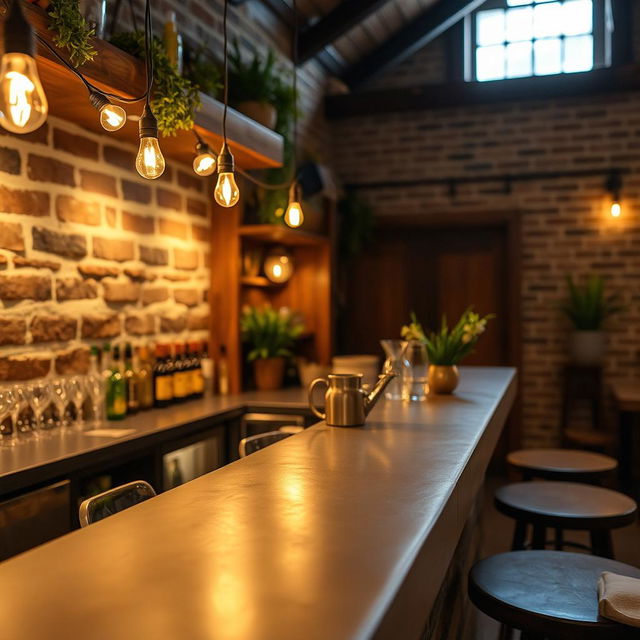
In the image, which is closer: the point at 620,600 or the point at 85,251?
the point at 620,600

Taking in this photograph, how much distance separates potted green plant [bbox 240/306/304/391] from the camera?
4016 millimetres

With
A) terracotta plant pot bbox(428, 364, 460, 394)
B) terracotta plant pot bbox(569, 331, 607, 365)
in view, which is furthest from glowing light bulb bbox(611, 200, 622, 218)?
terracotta plant pot bbox(428, 364, 460, 394)

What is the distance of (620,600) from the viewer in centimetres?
145

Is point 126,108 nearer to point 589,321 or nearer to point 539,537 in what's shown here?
→ point 539,537

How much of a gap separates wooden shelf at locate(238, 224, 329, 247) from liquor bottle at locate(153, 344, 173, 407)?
0.91 m

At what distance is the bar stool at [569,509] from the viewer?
221 cm

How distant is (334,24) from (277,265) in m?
1.81

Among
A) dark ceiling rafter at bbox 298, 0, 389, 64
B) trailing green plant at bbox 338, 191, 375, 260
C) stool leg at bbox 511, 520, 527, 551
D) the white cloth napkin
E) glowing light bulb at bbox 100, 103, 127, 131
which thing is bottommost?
stool leg at bbox 511, 520, 527, 551

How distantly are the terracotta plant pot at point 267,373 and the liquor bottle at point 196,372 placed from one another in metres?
0.47

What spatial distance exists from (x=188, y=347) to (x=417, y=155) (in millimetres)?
3133

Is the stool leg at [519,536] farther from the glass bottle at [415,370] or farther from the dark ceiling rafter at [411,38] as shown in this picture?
the dark ceiling rafter at [411,38]

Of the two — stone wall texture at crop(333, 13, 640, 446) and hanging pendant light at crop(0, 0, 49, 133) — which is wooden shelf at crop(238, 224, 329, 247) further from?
hanging pendant light at crop(0, 0, 49, 133)

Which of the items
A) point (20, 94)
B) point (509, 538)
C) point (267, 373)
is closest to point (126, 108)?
point (20, 94)

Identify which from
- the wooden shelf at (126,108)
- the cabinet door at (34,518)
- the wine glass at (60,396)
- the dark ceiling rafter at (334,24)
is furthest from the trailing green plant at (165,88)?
the dark ceiling rafter at (334,24)
